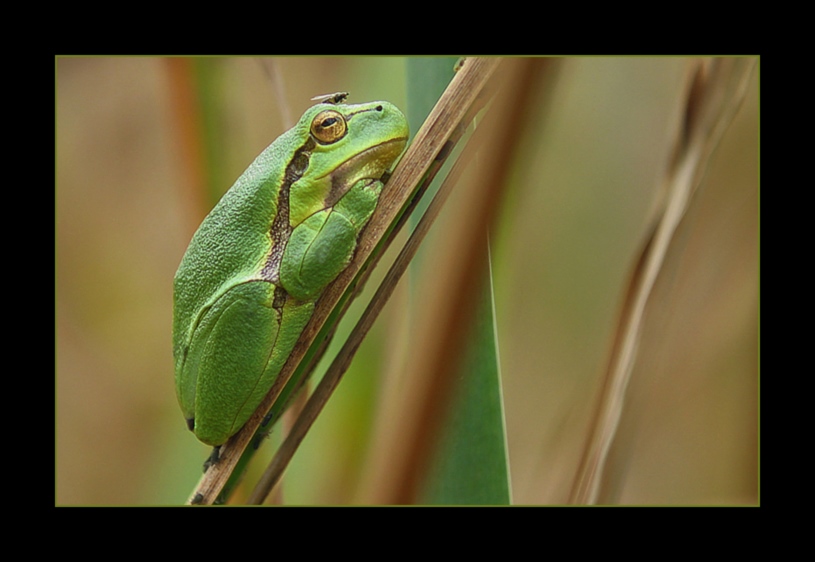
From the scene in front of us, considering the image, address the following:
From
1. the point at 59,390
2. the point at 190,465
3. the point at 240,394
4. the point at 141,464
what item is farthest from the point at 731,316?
the point at 59,390

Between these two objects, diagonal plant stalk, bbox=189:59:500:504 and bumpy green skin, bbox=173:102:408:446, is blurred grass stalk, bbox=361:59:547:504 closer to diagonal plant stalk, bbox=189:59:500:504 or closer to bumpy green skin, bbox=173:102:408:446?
diagonal plant stalk, bbox=189:59:500:504

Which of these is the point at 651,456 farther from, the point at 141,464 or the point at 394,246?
the point at 141,464

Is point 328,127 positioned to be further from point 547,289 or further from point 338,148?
point 547,289

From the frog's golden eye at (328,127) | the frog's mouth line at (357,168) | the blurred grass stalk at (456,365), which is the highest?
the frog's golden eye at (328,127)

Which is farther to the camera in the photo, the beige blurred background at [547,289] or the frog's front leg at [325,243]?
the beige blurred background at [547,289]

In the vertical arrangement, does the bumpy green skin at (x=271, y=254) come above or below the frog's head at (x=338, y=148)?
below

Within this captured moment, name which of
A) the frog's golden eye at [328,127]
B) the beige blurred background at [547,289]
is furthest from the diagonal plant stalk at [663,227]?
the frog's golden eye at [328,127]

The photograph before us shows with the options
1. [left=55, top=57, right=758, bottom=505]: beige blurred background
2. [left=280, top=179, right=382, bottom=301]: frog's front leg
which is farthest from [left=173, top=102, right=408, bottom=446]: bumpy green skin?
[left=55, top=57, right=758, bottom=505]: beige blurred background

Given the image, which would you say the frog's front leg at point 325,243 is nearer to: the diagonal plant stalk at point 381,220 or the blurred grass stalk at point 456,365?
the diagonal plant stalk at point 381,220
